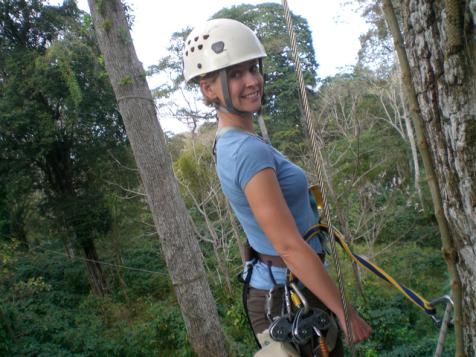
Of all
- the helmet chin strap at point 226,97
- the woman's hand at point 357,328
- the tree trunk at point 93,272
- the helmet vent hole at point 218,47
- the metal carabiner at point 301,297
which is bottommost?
the tree trunk at point 93,272

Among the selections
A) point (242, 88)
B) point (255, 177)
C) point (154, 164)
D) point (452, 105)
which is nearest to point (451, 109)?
point (452, 105)

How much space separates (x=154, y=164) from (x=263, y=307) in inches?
149

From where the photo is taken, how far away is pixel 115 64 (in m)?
5.22

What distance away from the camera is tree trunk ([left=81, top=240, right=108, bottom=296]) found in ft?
45.6

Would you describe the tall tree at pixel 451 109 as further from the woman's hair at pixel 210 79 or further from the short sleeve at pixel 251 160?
the woman's hair at pixel 210 79

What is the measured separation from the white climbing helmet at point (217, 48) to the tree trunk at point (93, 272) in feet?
43.2

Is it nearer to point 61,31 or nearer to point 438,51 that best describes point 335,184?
point 61,31

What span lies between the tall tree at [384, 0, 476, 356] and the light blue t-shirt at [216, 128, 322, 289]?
0.47 meters

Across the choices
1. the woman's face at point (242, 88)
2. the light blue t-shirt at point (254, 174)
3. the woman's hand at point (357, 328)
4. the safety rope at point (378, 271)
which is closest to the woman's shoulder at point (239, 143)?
the light blue t-shirt at point (254, 174)

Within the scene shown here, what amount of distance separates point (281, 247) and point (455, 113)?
588 millimetres

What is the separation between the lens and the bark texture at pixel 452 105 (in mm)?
981

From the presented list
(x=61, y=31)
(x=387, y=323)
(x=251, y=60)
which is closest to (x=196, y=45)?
(x=251, y=60)

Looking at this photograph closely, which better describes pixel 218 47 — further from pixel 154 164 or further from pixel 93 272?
pixel 93 272

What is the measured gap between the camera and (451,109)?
1.04 meters
